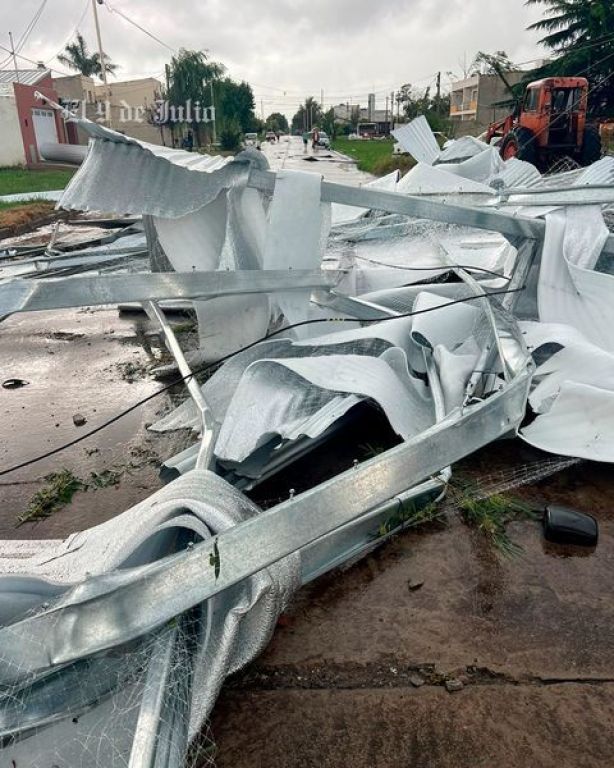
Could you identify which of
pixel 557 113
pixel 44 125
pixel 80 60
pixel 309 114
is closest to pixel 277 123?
pixel 309 114

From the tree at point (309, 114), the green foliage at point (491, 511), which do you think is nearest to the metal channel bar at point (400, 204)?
the green foliage at point (491, 511)

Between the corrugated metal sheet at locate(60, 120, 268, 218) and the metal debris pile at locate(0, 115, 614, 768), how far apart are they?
0.01m

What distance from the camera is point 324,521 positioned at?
1.25 metres

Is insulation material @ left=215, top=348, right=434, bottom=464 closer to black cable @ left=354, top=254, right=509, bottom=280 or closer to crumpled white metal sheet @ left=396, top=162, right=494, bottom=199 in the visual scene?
black cable @ left=354, top=254, right=509, bottom=280

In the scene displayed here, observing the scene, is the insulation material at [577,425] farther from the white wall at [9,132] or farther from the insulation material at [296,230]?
the white wall at [9,132]

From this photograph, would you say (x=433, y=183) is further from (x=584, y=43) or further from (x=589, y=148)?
(x=584, y=43)

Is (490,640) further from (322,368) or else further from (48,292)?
(48,292)

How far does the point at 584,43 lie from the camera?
24.5 m

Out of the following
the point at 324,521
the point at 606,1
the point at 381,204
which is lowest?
the point at 324,521

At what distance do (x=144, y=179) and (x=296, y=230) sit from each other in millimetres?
840

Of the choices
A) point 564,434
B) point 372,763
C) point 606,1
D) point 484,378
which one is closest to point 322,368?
point 484,378

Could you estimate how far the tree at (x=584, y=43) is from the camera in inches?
880

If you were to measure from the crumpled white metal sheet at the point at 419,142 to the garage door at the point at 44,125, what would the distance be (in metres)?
23.1

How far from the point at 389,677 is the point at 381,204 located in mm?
2334
